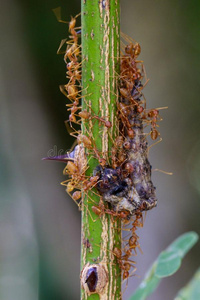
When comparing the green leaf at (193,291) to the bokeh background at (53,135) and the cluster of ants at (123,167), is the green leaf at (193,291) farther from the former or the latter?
the bokeh background at (53,135)

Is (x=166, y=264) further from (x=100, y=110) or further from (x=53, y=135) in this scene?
(x=53, y=135)

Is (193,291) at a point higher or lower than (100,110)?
lower

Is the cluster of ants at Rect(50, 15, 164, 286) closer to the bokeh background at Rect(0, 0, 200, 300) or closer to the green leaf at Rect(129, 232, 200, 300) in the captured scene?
the green leaf at Rect(129, 232, 200, 300)

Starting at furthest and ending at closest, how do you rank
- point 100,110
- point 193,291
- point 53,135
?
1. point 53,135
2. point 100,110
3. point 193,291

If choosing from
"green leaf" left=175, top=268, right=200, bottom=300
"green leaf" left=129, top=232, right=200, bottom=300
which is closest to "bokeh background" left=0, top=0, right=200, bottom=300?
"green leaf" left=129, top=232, right=200, bottom=300

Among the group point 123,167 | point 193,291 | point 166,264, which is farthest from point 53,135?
point 193,291

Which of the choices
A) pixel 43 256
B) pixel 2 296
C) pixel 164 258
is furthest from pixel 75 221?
pixel 164 258
